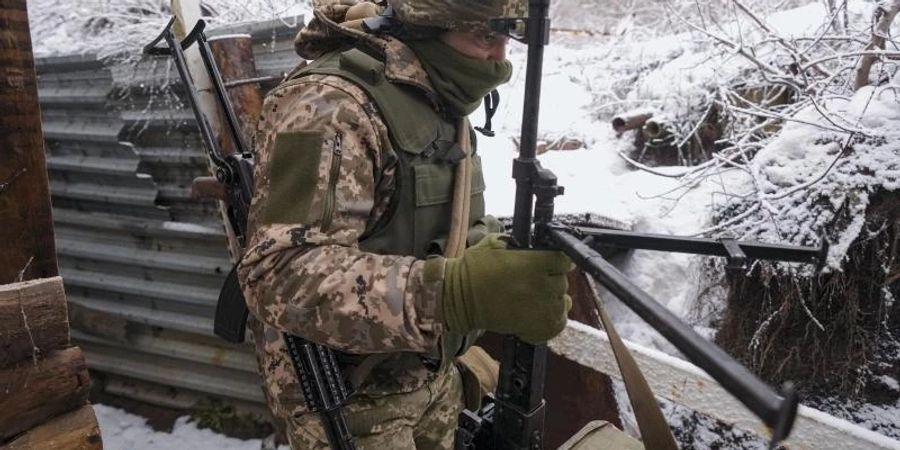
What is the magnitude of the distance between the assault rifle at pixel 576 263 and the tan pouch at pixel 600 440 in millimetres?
283

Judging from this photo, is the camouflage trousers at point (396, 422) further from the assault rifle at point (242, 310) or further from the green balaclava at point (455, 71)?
the green balaclava at point (455, 71)

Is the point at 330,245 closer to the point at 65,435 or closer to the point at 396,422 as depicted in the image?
the point at 396,422

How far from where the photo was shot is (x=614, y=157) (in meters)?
5.15

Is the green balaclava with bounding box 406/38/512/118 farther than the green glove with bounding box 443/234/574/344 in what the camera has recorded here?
Yes

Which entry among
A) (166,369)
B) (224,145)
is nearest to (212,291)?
(166,369)

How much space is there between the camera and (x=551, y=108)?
646 cm

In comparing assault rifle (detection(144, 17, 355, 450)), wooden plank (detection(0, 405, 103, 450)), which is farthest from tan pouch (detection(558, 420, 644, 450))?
wooden plank (detection(0, 405, 103, 450))

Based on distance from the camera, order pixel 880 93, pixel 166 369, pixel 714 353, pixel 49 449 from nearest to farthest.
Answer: pixel 714 353 < pixel 49 449 < pixel 880 93 < pixel 166 369

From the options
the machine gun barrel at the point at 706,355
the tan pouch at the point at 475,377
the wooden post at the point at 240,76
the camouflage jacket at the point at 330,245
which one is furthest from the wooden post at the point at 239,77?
the machine gun barrel at the point at 706,355

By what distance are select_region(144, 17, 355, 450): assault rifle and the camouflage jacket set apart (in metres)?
0.29

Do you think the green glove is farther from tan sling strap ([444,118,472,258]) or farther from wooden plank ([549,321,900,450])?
wooden plank ([549,321,900,450])

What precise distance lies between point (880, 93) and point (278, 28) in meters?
3.32

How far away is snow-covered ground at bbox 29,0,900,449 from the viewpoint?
348 centimetres

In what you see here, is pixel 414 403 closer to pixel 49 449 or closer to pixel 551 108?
pixel 49 449
